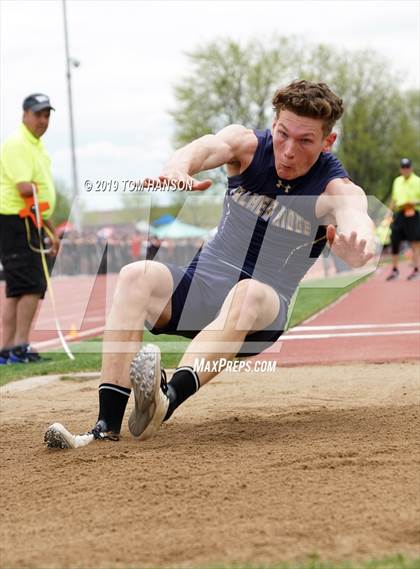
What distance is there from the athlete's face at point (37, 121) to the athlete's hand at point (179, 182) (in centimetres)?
462

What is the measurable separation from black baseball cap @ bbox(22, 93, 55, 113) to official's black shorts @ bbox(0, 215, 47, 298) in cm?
99

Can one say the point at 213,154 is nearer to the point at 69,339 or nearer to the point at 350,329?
the point at 350,329

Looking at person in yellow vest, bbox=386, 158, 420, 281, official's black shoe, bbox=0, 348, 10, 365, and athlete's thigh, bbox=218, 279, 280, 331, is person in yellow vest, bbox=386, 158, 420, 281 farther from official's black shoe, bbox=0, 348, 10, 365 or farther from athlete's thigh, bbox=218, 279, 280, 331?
athlete's thigh, bbox=218, 279, 280, 331

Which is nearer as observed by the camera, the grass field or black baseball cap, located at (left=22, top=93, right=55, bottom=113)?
the grass field

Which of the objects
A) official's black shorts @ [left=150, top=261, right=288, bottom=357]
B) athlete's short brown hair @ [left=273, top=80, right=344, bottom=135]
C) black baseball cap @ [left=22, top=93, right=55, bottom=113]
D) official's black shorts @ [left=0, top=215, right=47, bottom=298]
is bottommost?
official's black shorts @ [left=0, top=215, right=47, bottom=298]

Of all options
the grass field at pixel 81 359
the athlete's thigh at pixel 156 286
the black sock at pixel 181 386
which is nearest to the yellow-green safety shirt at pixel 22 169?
the grass field at pixel 81 359

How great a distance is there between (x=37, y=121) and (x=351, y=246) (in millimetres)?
5204

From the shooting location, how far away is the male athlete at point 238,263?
152 inches

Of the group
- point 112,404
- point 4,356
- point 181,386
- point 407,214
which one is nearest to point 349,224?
point 181,386

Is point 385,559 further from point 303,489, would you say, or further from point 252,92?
point 252,92

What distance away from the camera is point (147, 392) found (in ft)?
11.8

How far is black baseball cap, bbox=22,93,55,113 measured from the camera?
26.1 feet

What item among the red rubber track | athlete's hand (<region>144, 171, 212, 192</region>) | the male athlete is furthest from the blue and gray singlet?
the red rubber track

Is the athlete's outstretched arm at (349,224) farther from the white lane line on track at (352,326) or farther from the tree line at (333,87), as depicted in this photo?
the tree line at (333,87)
